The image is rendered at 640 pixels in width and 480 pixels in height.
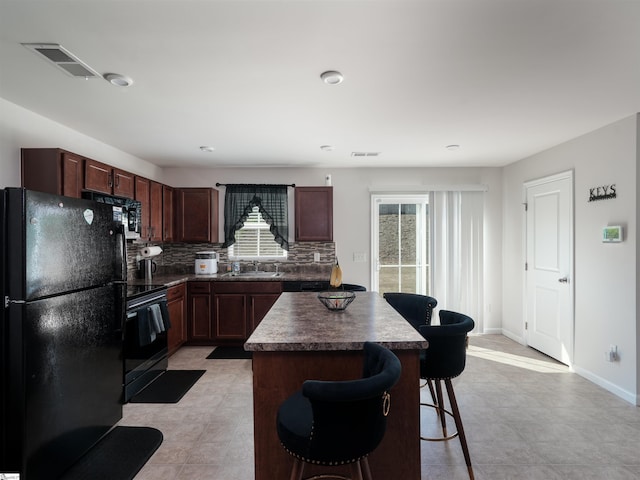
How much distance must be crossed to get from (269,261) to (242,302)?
878mm

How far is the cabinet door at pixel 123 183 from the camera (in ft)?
10.8

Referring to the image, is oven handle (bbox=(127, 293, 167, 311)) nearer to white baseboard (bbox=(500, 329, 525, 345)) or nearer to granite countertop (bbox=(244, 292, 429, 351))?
granite countertop (bbox=(244, 292, 429, 351))

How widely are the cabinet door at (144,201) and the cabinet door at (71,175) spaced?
84 cm

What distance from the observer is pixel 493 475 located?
1.98 meters

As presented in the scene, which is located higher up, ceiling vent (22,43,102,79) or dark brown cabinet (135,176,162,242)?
ceiling vent (22,43,102,79)

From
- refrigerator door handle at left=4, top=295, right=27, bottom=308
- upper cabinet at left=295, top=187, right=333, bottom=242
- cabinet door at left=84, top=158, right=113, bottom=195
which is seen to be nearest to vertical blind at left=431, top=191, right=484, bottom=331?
upper cabinet at left=295, top=187, right=333, bottom=242

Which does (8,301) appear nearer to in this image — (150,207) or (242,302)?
(150,207)

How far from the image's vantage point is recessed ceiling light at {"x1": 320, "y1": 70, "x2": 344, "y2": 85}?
2035 mm

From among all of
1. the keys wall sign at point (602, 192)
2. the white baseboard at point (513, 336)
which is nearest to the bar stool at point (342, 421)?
the keys wall sign at point (602, 192)

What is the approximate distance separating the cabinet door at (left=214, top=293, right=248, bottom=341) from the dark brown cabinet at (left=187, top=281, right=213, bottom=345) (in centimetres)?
11

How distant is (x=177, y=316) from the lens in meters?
3.95

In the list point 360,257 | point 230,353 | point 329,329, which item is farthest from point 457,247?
point 329,329

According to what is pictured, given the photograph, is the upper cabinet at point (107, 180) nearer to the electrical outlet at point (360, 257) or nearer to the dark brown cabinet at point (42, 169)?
the dark brown cabinet at point (42, 169)

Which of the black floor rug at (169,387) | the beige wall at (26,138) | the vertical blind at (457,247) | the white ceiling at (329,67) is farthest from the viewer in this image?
the vertical blind at (457,247)
